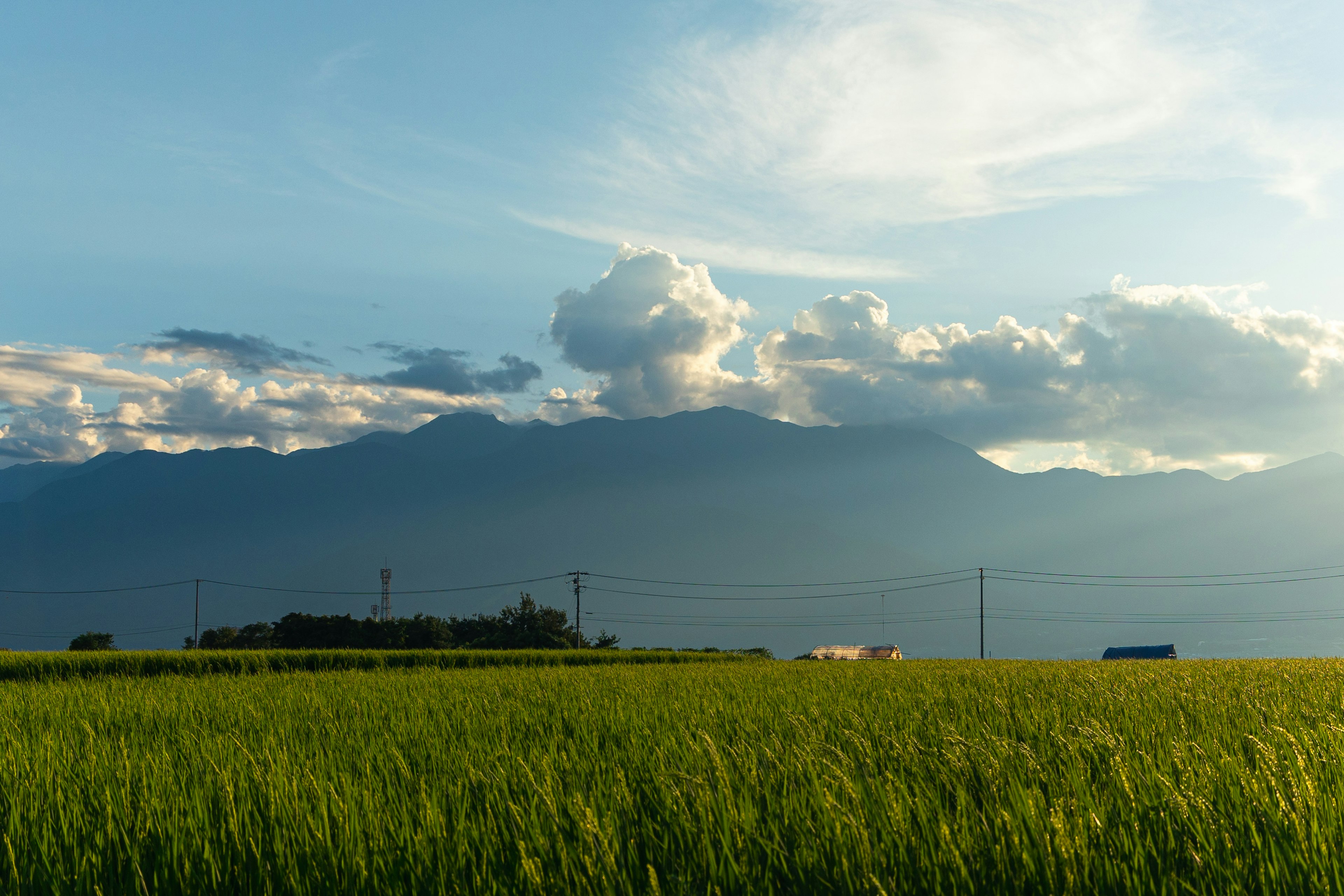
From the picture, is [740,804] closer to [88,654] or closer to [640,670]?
[640,670]

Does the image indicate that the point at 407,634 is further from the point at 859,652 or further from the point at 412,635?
the point at 859,652

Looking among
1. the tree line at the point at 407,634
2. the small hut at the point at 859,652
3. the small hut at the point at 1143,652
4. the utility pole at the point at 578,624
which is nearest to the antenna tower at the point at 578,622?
the utility pole at the point at 578,624

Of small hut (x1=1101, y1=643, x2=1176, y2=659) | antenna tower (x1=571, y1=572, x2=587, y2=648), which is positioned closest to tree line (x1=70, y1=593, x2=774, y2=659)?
antenna tower (x1=571, y1=572, x2=587, y2=648)

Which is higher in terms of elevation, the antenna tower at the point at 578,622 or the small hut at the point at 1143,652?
the antenna tower at the point at 578,622

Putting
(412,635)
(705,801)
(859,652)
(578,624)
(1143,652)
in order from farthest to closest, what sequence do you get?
(859,652)
(1143,652)
(578,624)
(412,635)
(705,801)

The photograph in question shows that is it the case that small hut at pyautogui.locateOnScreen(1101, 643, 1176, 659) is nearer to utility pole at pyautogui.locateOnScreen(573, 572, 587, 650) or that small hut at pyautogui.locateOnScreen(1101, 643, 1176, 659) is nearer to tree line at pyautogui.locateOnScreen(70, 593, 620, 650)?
utility pole at pyautogui.locateOnScreen(573, 572, 587, 650)

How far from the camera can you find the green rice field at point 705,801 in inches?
91.6

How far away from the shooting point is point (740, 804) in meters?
3.03

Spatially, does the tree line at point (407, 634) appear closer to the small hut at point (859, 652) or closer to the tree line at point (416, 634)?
the tree line at point (416, 634)

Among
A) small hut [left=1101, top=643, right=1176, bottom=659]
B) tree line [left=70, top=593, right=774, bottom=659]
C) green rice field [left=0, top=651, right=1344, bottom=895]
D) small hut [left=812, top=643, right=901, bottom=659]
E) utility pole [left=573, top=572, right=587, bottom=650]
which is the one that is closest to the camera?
green rice field [left=0, top=651, right=1344, bottom=895]

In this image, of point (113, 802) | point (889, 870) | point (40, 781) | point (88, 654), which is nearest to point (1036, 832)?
point (889, 870)

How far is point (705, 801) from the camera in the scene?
2.79m

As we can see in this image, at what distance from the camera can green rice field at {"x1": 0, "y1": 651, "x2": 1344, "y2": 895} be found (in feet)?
7.63

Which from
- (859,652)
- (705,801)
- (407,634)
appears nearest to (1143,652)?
(859,652)
